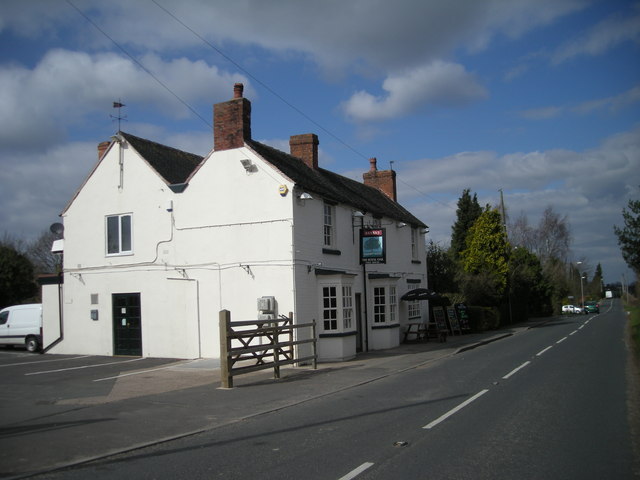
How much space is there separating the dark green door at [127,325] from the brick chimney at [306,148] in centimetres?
875

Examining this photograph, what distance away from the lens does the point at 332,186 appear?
2306cm

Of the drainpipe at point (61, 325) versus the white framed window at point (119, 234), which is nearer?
the white framed window at point (119, 234)

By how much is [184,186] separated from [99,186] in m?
4.33

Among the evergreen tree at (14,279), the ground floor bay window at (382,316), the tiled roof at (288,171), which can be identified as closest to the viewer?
the tiled roof at (288,171)

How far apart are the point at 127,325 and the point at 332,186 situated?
9.57 m

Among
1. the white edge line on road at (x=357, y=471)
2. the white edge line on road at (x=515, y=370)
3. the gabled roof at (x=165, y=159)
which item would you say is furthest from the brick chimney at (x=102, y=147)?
the white edge line on road at (x=357, y=471)

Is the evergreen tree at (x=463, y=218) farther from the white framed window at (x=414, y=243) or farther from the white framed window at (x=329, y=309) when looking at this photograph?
the white framed window at (x=329, y=309)

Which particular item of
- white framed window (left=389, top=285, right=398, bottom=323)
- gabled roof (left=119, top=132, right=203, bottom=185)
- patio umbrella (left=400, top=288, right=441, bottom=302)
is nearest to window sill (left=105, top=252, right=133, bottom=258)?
gabled roof (left=119, top=132, right=203, bottom=185)

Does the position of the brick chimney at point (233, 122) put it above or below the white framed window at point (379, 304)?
above

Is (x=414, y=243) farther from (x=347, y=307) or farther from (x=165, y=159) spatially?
(x=165, y=159)

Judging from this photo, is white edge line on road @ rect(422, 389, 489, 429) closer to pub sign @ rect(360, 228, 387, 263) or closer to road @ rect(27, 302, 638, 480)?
road @ rect(27, 302, 638, 480)

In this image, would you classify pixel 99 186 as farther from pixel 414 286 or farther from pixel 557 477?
pixel 557 477

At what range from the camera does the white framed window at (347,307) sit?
19.9m

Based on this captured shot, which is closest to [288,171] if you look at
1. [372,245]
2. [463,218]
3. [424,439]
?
[372,245]
